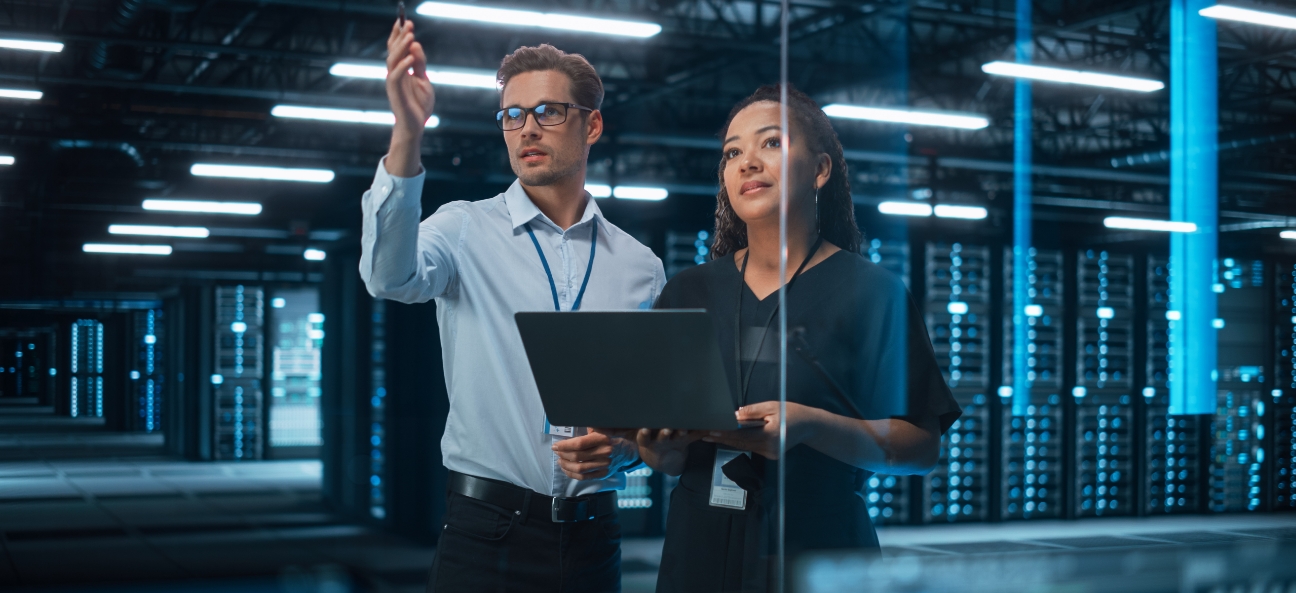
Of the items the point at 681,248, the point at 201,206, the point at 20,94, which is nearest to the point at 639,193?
the point at 681,248

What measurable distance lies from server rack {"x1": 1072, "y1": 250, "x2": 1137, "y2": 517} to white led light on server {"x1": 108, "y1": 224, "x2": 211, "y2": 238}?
3983mm

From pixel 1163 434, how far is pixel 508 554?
102cm

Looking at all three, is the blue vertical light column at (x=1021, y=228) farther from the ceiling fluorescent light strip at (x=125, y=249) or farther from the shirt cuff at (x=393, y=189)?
the ceiling fluorescent light strip at (x=125, y=249)

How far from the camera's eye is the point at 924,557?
147 centimetres

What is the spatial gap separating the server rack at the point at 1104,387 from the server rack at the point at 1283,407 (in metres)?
0.20

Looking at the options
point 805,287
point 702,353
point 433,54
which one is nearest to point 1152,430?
point 805,287

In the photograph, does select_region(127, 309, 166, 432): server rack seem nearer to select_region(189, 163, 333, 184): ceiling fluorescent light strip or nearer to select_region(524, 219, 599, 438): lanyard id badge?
select_region(189, 163, 333, 184): ceiling fluorescent light strip

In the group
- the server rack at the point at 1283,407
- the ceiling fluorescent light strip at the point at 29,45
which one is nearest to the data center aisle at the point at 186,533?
the ceiling fluorescent light strip at the point at 29,45

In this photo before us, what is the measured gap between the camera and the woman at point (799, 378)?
113 centimetres

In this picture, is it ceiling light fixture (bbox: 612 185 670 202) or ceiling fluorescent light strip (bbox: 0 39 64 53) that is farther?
ceiling light fixture (bbox: 612 185 670 202)

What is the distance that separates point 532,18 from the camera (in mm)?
4145

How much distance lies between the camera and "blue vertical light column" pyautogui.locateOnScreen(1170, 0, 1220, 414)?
1.58 metres

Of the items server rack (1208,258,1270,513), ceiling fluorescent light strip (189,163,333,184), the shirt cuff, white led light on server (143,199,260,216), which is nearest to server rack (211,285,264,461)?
white led light on server (143,199,260,216)

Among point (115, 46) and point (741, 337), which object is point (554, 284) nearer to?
point (741, 337)
